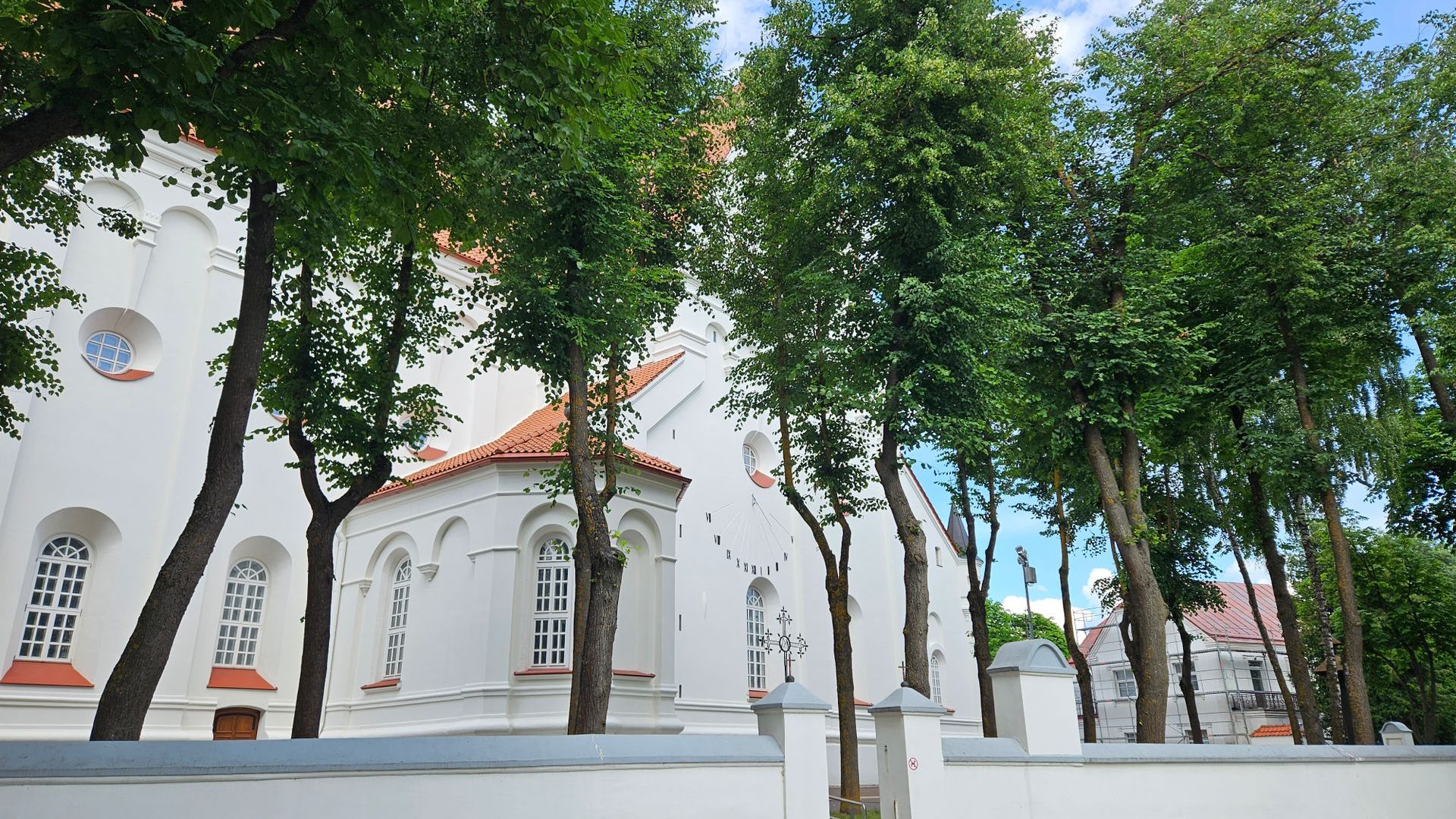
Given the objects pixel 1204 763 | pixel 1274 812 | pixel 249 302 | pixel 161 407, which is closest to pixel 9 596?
pixel 161 407

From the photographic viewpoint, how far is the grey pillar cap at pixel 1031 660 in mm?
9680

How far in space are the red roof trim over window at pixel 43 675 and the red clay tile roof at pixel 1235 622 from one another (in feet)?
120

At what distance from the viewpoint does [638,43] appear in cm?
1368

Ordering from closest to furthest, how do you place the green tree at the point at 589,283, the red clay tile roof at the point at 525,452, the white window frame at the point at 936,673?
1. the green tree at the point at 589,283
2. the red clay tile roof at the point at 525,452
3. the white window frame at the point at 936,673

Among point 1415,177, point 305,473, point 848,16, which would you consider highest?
point 848,16

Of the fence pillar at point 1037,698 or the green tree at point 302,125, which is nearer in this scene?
the green tree at point 302,125

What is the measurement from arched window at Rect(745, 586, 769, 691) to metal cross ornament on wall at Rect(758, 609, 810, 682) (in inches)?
6.7

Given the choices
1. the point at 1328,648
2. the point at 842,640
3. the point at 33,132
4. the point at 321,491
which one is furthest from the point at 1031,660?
the point at 33,132

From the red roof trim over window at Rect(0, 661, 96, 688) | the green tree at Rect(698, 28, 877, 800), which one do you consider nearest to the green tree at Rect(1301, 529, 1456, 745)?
the green tree at Rect(698, 28, 877, 800)

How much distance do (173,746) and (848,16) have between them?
13261 mm

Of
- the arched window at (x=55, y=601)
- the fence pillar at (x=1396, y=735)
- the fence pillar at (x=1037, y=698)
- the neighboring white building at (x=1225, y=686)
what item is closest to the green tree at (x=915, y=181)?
the fence pillar at (x=1037, y=698)

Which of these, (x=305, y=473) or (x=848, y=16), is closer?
(x=305, y=473)

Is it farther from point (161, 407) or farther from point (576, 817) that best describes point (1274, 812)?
point (161, 407)

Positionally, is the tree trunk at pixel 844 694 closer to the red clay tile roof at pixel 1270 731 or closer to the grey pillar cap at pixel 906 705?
the grey pillar cap at pixel 906 705
